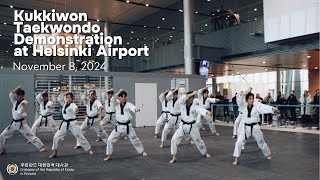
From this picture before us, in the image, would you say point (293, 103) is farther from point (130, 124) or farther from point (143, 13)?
point (143, 13)

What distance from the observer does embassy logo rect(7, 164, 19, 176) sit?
497 cm

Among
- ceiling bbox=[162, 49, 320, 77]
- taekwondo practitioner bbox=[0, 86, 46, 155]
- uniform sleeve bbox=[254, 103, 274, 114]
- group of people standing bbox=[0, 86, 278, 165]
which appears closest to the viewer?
uniform sleeve bbox=[254, 103, 274, 114]

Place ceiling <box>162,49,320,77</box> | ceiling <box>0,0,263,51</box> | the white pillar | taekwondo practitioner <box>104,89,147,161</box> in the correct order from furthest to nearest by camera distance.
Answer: ceiling <box>0,0,263,51</box>, the white pillar, ceiling <box>162,49,320,77</box>, taekwondo practitioner <box>104,89,147,161</box>

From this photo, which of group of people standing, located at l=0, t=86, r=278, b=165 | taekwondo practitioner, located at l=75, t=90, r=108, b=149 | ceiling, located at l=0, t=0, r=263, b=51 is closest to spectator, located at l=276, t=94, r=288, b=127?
ceiling, located at l=0, t=0, r=263, b=51

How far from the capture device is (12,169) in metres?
5.18

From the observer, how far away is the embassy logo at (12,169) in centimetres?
497

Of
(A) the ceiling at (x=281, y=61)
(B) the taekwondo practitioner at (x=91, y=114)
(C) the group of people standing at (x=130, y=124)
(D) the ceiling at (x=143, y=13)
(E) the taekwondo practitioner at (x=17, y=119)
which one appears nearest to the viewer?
(C) the group of people standing at (x=130, y=124)

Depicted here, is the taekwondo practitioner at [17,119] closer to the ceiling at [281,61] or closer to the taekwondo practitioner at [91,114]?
the taekwondo practitioner at [91,114]

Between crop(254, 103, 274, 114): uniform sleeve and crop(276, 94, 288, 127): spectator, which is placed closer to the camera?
crop(254, 103, 274, 114): uniform sleeve

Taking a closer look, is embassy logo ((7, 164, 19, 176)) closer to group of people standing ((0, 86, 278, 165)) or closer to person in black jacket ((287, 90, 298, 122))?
group of people standing ((0, 86, 278, 165))

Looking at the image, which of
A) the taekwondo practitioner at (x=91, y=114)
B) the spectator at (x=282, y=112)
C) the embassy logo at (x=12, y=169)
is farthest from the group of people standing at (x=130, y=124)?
the spectator at (x=282, y=112)

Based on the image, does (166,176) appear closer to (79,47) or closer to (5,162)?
(5,162)

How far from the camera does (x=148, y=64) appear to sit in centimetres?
1972

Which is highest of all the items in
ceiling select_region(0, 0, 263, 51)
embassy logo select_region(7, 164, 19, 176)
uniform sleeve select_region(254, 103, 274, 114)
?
ceiling select_region(0, 0, 263, 51)
